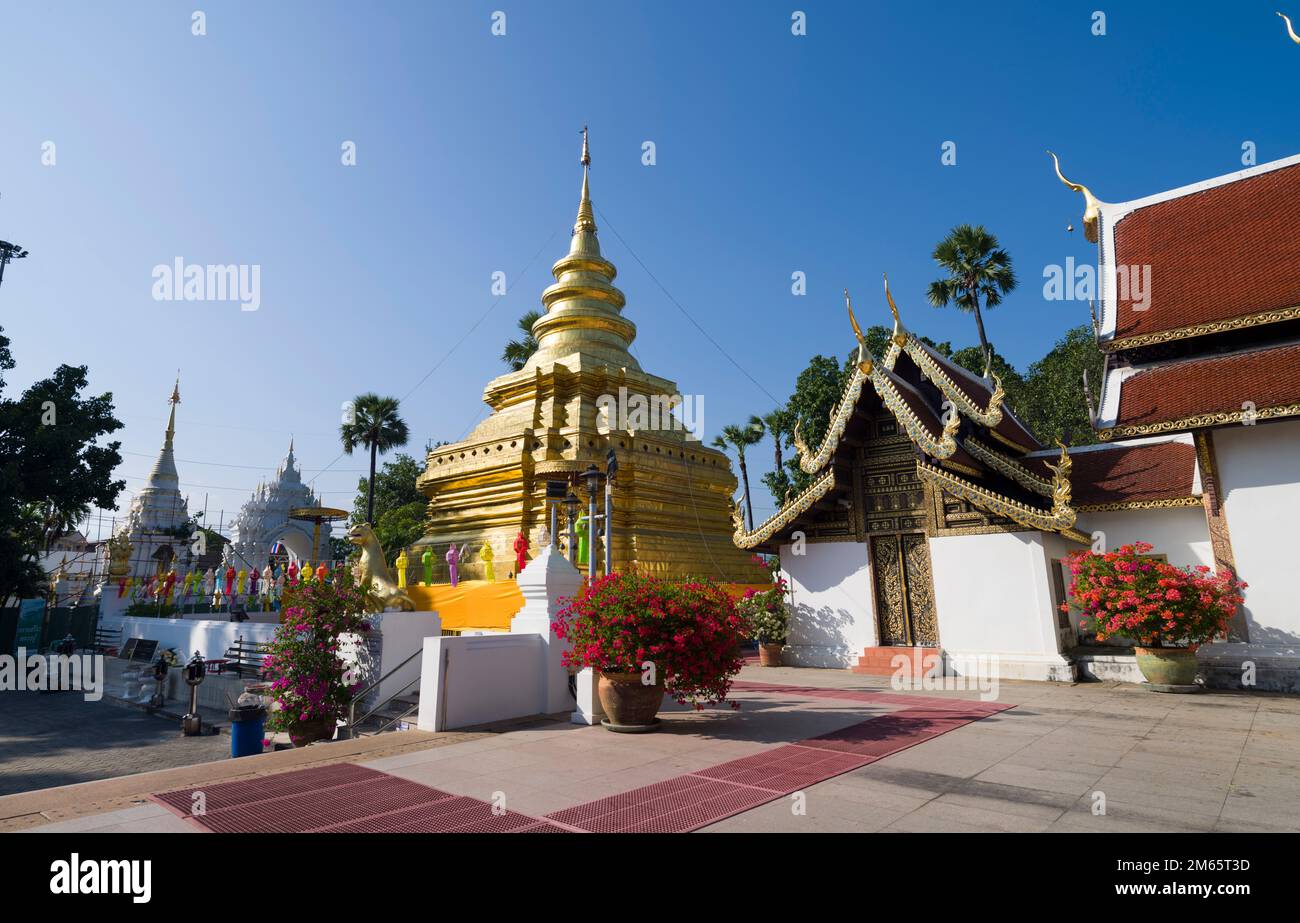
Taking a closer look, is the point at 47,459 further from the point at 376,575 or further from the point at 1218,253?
the point at 1218,253

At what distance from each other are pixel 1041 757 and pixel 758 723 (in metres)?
3.01

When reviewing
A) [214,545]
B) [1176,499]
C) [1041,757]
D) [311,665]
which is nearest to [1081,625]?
[1176,499]

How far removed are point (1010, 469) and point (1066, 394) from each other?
27.1 m

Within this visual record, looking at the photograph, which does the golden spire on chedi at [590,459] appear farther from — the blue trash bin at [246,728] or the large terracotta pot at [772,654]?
the blue trash bin at [246,728]

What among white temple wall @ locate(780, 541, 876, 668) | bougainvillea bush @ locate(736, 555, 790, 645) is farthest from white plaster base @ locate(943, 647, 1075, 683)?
bougainvillea bush @ locate(736, 555, 790, 645)

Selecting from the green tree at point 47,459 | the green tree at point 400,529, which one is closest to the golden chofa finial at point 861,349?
Answer: the green tree at point 47,459

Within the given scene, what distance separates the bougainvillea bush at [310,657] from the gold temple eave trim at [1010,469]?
11.7 m

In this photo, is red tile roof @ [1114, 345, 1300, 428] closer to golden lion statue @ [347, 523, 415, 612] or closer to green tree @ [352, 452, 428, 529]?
golden lion statue @ [347, 523, 415, 612]

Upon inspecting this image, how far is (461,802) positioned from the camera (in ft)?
15.6

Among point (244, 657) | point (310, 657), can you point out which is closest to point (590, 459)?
point (244, 657)

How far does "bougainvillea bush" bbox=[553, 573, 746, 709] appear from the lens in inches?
287

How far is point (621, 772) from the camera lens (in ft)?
18.4
